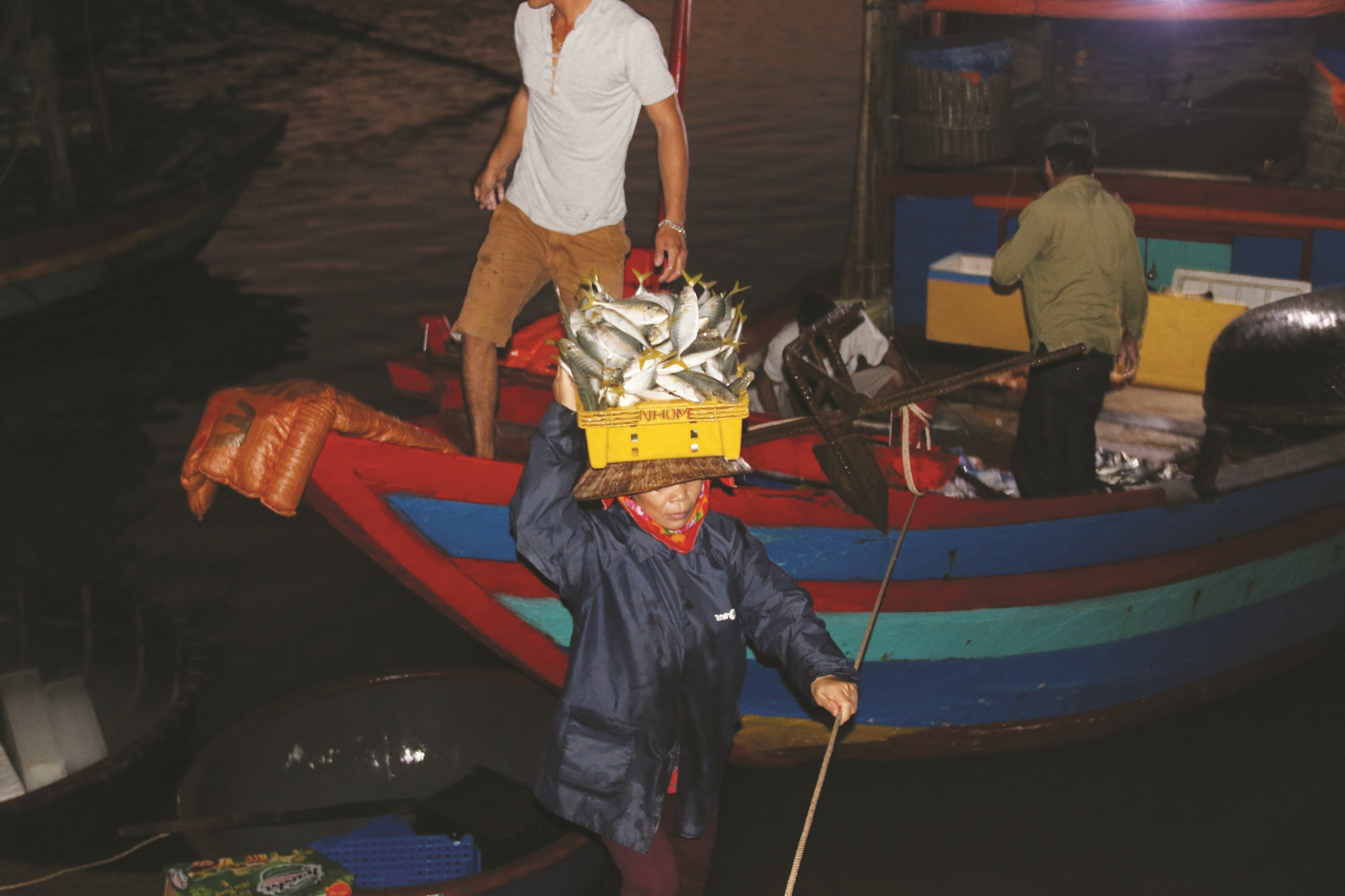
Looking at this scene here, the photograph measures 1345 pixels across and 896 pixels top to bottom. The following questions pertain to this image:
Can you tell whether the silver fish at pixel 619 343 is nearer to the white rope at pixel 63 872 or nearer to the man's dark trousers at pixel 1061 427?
the man's dark trousers at pixel 1061 427

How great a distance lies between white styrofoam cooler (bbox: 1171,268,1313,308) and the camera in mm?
6238

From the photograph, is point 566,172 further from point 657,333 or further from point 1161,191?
point 1161,191

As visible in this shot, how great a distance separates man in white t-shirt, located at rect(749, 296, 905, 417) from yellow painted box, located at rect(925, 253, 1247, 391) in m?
1.14

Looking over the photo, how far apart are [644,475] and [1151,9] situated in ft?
15.7

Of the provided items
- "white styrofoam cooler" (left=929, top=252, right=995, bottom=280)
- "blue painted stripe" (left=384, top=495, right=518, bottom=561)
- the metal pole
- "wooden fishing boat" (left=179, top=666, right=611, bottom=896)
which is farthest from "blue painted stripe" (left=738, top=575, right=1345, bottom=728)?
"white styrofoam cooler" (left=929, top=252, right=995, bottom=280)

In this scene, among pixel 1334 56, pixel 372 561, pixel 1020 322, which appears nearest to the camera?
pixel 1334 56

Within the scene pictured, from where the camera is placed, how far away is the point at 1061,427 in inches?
198

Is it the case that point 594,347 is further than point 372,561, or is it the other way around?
point 372,561

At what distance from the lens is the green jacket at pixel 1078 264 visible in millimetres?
4816

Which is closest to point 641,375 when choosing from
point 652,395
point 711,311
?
point 652,395

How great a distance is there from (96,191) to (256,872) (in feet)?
34.2

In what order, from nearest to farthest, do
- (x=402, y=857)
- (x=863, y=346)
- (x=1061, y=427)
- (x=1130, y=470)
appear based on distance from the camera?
1. (x=402, y=857)
2. (x=1061, y=427)
3. (x=1130, y=470)
4. (x=863, y=346)

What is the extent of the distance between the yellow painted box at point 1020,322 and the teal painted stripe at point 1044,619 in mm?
1183

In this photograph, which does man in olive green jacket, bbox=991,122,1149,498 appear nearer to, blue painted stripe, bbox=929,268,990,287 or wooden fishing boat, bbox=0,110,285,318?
blue painted stripe, bbox=929,268,990,287
